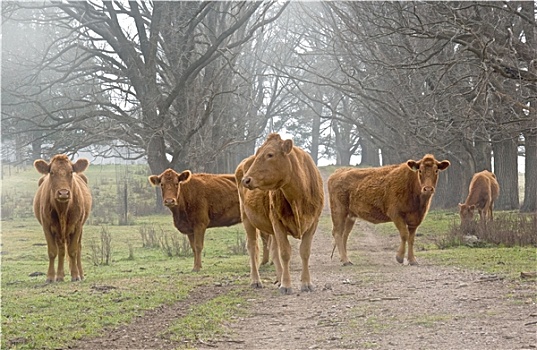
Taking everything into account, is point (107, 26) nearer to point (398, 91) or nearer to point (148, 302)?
point (398, 91)

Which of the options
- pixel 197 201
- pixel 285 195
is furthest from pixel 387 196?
pixel 285 195

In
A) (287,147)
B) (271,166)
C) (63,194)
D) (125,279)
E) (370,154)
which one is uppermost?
(370,154)

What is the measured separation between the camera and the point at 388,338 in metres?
7.41

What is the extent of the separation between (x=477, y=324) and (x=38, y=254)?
13.4 meters

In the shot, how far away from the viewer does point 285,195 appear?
11086 mm

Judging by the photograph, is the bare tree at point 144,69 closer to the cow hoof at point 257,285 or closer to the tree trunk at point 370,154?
the cow hoof at point 257,285

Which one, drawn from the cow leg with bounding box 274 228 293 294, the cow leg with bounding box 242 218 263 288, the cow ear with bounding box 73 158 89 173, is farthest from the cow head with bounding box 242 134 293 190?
the cow ear with bounding box 73 158 89 173

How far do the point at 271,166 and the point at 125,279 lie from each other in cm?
386

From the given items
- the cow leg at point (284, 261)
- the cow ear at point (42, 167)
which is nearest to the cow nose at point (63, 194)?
the cow ear at point (42, 167)

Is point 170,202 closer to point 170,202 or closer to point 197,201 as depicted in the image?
point 170,202

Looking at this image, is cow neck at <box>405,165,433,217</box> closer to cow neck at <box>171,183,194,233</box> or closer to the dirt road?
the dirt road

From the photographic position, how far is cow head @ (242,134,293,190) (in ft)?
34.9

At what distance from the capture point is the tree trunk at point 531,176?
2500 centimetres

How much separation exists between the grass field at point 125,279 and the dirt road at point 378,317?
31 centimetres
